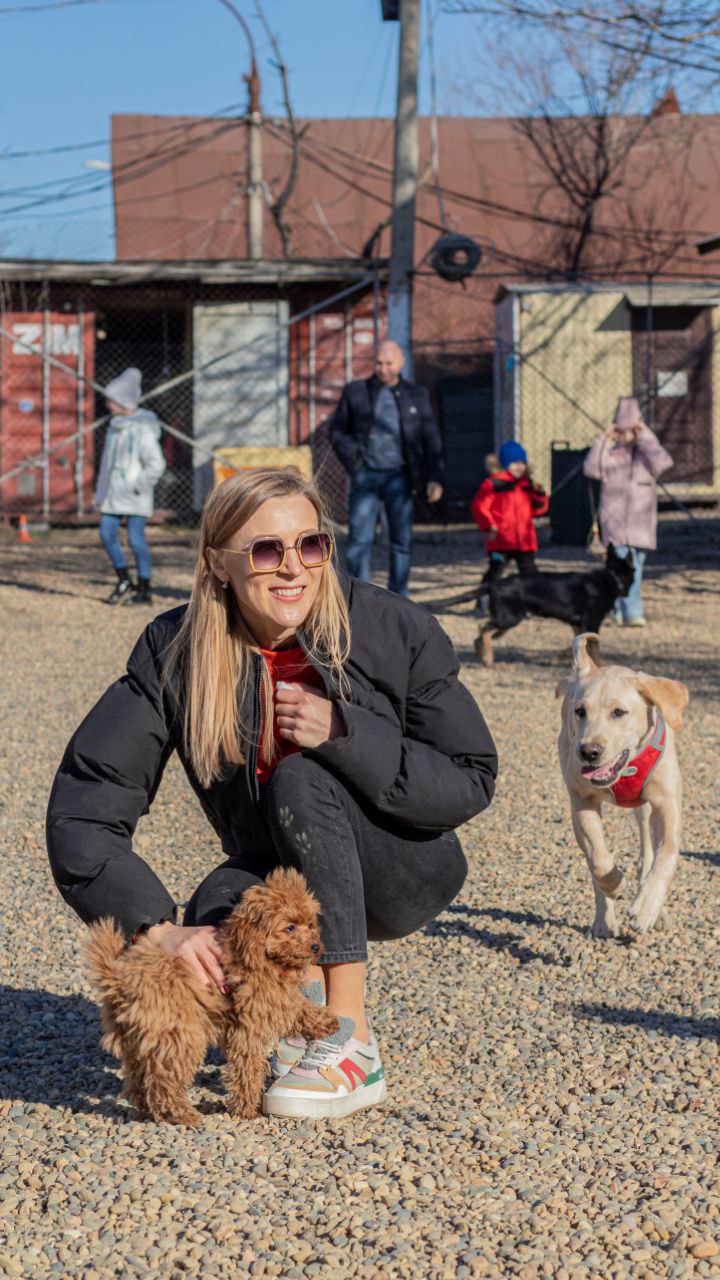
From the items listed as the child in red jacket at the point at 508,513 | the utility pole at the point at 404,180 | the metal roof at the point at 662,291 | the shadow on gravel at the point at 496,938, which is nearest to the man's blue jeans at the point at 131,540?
the child in red jacket at the point at 508,513

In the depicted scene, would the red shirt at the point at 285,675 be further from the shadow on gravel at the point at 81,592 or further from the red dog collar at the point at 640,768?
the shadow on gravel at the point at 81,592

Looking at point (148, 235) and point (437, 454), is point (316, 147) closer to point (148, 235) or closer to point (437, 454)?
point (148, 235)

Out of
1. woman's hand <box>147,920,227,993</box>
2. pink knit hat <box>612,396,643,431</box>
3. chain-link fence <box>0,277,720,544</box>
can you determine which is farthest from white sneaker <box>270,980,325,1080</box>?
chain-link fence <box>0,277,720,544</box>

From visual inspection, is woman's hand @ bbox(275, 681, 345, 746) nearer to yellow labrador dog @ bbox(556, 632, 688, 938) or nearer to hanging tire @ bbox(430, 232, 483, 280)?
yellow labrador dog @ bbox(556, 632, 688, 938)

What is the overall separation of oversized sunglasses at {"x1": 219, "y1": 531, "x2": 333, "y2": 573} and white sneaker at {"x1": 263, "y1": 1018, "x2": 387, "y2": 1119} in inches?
36.7

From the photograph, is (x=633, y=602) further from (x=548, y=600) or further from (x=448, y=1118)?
(x=448, y=1118)

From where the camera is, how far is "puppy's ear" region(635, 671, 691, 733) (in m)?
4.08

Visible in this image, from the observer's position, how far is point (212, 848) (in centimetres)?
512

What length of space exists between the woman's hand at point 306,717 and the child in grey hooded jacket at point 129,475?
28.9 ft

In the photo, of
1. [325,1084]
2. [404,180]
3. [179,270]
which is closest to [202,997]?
[325,1084]

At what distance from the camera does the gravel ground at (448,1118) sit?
239cm

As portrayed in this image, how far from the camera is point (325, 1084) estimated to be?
2.90 m

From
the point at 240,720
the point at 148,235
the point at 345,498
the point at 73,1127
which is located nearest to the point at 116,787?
the point at 240,720

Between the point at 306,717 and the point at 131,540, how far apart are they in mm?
8858
